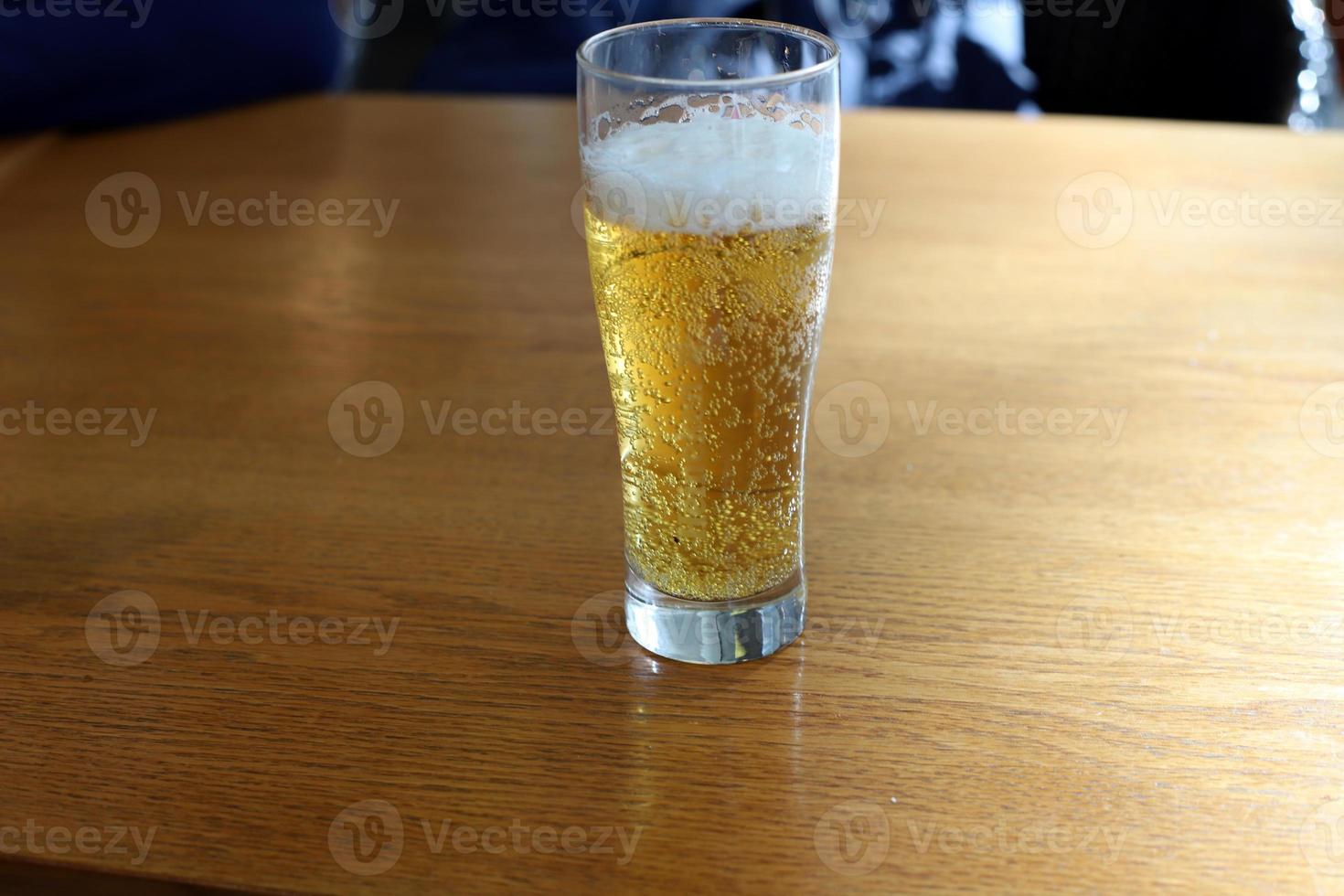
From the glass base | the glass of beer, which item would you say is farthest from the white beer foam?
the glass base

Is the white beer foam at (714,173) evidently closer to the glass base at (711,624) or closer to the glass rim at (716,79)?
the glass rim at (716,79)

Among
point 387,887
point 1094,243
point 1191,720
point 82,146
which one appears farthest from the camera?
point 82,146

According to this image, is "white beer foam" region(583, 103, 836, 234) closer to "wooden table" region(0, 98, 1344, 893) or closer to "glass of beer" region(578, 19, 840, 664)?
"glass of beer" region(578, 19, 840, 664)

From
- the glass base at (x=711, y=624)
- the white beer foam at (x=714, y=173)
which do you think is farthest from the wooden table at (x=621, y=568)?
the white beer foam at (x=714, y=173)

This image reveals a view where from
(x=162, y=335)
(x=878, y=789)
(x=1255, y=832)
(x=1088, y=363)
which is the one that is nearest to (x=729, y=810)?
(x=878, y=789)

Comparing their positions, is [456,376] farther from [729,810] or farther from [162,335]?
[729,810]

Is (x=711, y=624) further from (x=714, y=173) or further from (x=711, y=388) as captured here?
(x=714, y=173)

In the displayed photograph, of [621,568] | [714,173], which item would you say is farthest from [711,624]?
[714,173]
